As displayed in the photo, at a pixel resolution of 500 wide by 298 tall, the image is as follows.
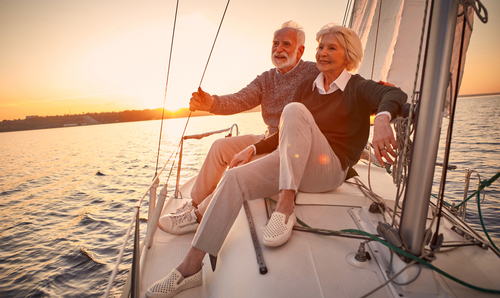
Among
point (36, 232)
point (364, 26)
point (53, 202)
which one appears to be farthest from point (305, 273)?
point (53, 202)

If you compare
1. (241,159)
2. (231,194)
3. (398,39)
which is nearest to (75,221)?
(241,159)

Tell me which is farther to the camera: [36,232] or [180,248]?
[36,232]

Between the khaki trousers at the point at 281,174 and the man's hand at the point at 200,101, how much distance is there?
0.82 meters

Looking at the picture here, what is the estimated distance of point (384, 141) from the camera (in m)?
0.98

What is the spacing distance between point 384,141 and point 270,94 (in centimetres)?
148

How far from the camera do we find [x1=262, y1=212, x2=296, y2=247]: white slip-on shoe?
1159mm

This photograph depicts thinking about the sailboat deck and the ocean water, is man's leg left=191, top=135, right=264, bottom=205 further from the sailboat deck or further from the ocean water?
the ocean water

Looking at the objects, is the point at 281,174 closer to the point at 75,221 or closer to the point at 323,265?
the point at 323,265

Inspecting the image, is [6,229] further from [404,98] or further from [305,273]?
[404,98]

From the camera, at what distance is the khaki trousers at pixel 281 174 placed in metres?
1.26

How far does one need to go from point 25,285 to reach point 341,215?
334 centimetres

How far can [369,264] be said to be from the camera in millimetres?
1058

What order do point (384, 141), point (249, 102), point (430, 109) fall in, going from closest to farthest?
point (430, 109) < point (384, 141) < point (249, 102)

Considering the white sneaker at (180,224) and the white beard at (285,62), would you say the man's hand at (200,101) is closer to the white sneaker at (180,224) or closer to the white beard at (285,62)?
the white beard at (285,62)
